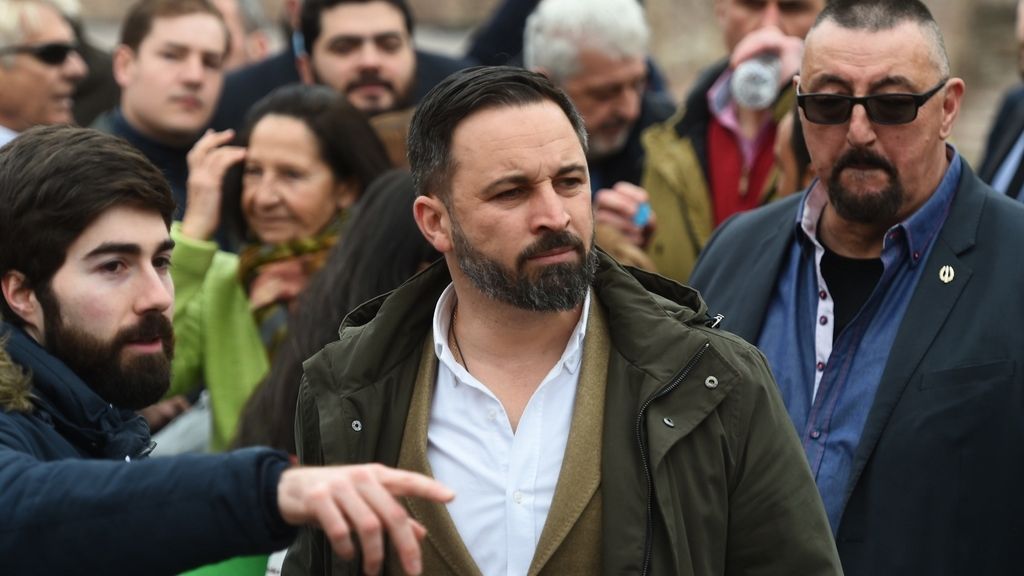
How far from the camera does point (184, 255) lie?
601 centimetres

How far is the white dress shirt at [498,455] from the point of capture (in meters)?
3.56

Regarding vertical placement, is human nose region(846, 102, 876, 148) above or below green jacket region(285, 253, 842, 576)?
above

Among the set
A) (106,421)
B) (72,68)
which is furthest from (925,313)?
(72,68)

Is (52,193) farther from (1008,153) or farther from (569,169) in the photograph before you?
(1008,153)

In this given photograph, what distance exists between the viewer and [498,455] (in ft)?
12.0

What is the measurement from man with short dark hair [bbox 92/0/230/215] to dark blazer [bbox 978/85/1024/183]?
3420 mm

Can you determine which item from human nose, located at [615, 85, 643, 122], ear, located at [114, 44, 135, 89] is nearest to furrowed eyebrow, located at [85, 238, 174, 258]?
human nose, located at [615, 85, 643, 122]

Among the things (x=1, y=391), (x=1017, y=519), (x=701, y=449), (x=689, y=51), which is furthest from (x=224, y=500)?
(x=689, y=51)

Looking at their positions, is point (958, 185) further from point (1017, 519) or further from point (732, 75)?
point (732, 75)

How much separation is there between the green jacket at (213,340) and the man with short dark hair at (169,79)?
1.52m

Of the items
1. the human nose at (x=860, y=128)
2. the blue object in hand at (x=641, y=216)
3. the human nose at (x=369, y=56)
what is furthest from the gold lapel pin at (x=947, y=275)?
the human nose at (x=369, y=56)

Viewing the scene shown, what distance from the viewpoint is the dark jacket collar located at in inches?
135

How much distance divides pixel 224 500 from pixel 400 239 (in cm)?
251

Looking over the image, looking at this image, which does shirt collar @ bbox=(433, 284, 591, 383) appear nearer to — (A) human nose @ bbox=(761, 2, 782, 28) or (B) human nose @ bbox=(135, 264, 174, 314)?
(B) human nose @ bbox=(135, 264, 174, 314)
